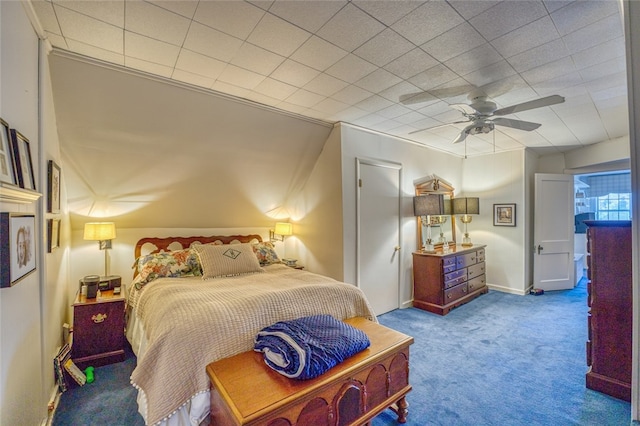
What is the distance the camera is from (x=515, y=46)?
2016mm

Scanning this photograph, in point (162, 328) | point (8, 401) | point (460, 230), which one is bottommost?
point (8, 401)

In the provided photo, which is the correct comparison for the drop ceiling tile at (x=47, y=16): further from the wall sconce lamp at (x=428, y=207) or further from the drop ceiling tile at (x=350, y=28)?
the wall sconce lamp at (x=428, y=207)

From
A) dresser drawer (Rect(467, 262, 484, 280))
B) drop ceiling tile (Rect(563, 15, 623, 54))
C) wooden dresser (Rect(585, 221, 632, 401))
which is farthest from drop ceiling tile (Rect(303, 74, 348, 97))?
dresser drawer (Rect(467, 262, 484, 280))

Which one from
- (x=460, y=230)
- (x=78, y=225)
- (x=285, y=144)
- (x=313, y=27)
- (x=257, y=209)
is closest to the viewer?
(x=313, y=27)

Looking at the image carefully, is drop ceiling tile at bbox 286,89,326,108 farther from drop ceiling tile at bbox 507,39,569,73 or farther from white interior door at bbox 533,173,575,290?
white interior door at bbox 533,173,575,290

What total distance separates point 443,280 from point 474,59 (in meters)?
2.90

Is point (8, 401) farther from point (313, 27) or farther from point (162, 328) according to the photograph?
point (313, 27)

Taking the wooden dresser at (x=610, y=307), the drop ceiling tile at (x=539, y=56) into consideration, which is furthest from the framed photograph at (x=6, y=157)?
the wooden dresser at (x=610, y=307)

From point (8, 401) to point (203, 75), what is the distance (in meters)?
2.29

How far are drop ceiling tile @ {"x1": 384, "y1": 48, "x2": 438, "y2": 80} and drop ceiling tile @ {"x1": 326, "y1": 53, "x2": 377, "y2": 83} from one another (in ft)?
0.51

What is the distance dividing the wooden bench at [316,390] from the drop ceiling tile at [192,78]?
216 cm

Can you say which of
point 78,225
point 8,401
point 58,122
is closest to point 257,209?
point 78,225

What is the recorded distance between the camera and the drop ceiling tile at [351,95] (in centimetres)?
270

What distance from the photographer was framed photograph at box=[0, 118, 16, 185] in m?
1.25
